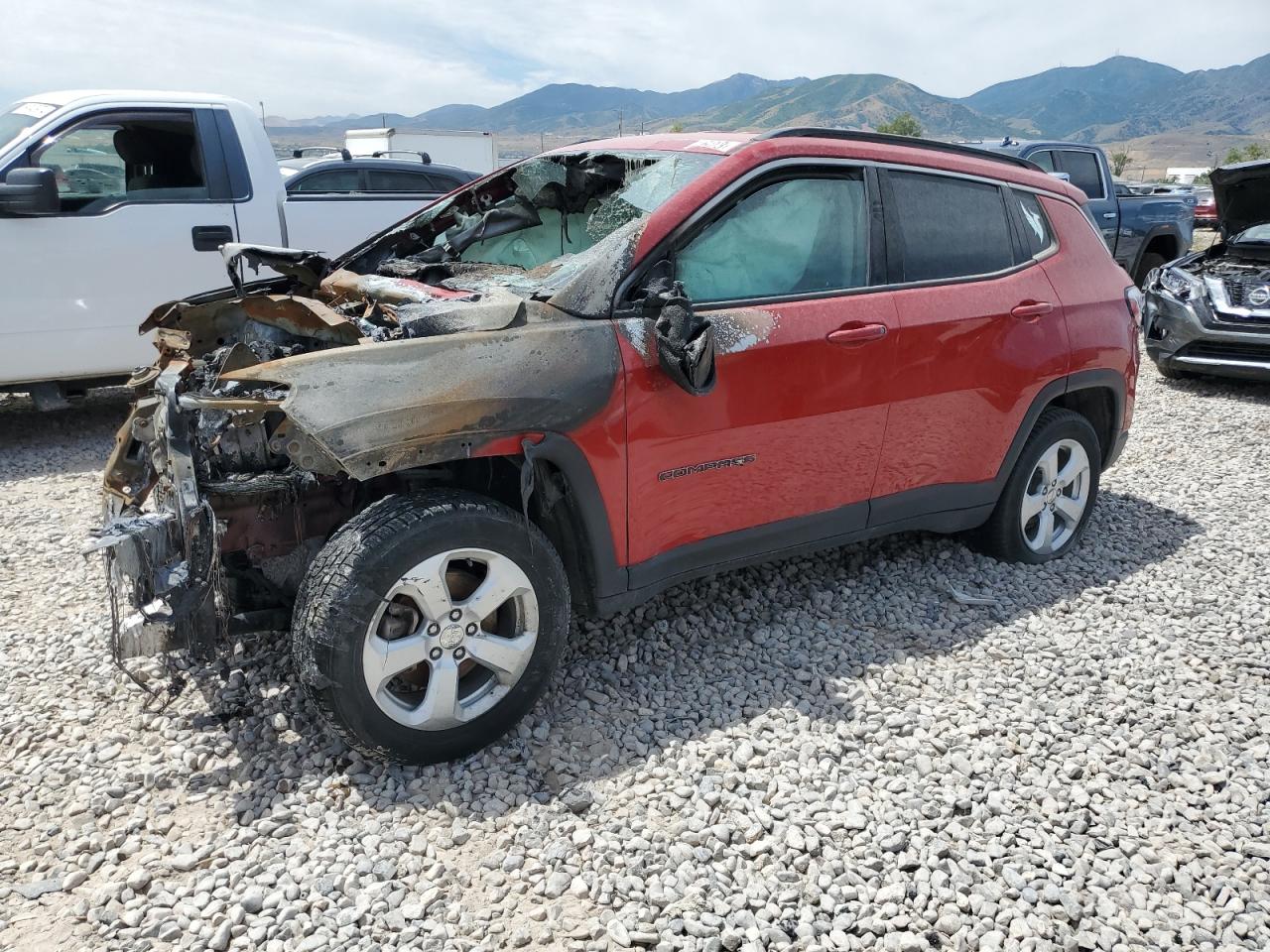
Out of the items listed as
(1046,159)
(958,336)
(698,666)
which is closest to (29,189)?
(698,666)

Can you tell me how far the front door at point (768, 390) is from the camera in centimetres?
302

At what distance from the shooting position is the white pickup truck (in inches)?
213

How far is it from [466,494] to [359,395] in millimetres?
444

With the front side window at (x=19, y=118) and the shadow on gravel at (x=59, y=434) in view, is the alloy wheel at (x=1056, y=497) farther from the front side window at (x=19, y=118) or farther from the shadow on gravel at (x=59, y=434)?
the front side window at (x=19, y=118)

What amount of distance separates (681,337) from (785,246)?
725 mm

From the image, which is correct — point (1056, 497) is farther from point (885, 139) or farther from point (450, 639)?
point (450, 639)

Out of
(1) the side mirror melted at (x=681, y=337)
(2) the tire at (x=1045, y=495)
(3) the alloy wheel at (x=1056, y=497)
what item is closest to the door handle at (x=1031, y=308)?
(2) the tire at (x=1045, y=495)

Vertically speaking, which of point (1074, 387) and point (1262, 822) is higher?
point (1074, 387)

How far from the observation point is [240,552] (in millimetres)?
2977

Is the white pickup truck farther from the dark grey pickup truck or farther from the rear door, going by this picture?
the dark grey pickup truck

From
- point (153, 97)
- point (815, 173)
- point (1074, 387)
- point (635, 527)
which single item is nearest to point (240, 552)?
point (635, 527)

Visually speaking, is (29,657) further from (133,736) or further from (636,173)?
(636,173)

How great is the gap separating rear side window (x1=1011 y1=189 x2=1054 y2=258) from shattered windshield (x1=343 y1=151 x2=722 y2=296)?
160 centimetres

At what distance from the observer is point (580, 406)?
2.80m
